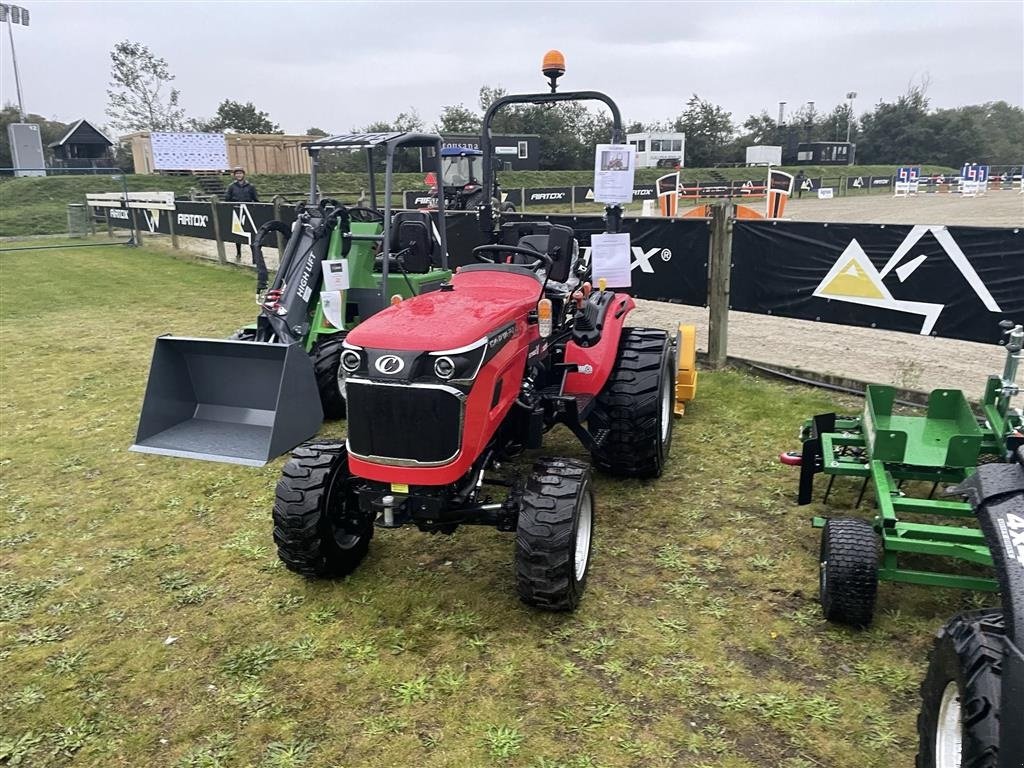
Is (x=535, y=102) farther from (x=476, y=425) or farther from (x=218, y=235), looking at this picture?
(x=218, y=235)

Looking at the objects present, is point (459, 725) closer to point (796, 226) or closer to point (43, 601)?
point (43, 601)

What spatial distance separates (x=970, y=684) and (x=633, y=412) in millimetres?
2428

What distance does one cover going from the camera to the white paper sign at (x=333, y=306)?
18.4 ft

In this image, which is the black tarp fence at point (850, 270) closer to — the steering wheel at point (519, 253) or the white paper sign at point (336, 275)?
the steering wheel at point (519, 253)

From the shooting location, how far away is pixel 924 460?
11.7 feet

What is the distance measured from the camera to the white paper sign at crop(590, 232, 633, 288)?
5035mm

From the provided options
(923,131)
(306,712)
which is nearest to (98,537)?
(306,712)

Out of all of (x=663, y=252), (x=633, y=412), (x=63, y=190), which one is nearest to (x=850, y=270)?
(x=663, y=252)

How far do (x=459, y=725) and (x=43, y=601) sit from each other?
6.89 ft

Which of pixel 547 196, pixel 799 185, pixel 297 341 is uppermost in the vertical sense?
pixel 799 185

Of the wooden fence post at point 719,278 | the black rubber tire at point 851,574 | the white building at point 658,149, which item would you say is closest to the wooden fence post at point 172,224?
the wooden fence post at point 719,278

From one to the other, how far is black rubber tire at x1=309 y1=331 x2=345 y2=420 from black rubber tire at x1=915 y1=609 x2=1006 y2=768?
13.9 feet

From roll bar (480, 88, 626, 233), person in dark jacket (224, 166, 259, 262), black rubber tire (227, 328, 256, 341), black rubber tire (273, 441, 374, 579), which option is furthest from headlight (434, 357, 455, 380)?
person in dark jacket (224, 166, 259, 262)

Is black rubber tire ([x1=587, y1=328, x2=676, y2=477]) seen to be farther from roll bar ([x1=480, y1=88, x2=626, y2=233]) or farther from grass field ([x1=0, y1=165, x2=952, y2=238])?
grass field ([x1=0, y1=165, x2=952, y2=238])
